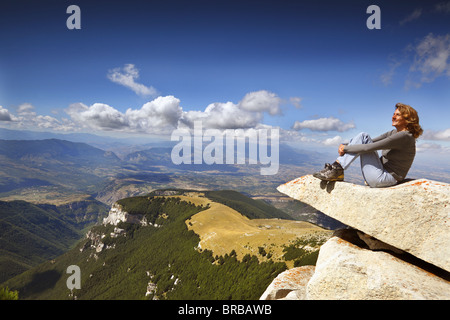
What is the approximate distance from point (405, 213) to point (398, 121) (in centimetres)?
459

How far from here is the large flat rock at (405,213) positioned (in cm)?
911

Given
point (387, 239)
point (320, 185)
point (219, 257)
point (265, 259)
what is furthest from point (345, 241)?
point (219, 257)

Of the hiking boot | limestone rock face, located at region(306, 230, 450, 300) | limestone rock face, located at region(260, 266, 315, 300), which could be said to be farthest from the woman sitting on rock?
limestone rock face, located at region(260, 266, 315, 300)

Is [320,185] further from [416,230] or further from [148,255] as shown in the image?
[148,255]

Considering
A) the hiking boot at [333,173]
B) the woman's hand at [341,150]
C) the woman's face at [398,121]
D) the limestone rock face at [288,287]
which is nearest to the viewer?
Result: the woman's face at [398,121]

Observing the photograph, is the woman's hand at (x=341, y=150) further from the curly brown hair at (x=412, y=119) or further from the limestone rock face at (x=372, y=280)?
the limestone rock face at (x=372, y=280)

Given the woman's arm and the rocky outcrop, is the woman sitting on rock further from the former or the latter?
the rocky outcrop

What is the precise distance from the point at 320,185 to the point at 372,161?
10.2 feet

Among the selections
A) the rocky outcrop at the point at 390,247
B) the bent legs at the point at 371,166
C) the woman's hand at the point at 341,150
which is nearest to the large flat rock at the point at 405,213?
the rocky outcrop at the point at 390,247

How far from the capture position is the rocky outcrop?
29.6 ft

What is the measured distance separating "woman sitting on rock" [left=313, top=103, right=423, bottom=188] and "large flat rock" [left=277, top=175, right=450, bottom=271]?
2.17ft

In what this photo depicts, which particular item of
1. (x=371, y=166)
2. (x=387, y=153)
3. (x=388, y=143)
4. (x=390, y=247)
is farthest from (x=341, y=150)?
(x=390, y=247)

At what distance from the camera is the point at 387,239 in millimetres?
10305

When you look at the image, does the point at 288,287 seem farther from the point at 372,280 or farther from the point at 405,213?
the point at 405,213
